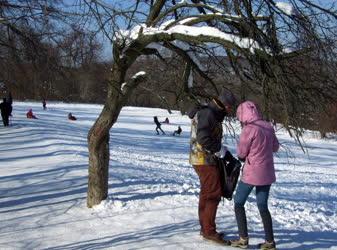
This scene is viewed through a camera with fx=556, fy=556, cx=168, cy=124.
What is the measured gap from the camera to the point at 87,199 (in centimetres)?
843

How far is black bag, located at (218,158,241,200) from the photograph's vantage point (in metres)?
6.70

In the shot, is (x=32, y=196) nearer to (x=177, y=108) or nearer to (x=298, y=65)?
(x=177, y=108)

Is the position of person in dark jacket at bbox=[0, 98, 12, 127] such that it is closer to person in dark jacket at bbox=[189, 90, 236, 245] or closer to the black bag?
person in dark jacket at bbox=[189, 90, 236, 245]

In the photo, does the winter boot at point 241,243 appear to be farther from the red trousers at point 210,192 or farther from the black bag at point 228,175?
the black bag at point 228,175

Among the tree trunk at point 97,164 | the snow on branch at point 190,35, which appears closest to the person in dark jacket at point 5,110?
the tree trunk at point 97,164

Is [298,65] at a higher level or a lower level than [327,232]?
higher

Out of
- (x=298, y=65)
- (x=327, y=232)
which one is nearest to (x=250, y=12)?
(x=298, y=65)

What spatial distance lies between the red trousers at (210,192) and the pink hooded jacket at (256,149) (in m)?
0.37

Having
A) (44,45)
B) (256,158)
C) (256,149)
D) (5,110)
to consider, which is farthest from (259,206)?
(5,110)

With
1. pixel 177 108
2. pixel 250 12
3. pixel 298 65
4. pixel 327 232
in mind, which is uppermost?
pixel 250 12

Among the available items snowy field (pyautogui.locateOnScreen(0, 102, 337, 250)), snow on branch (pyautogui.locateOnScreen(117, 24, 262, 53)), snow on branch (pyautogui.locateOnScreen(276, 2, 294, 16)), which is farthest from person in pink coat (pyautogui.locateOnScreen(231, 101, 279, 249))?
snow on branch (pyautogui.locateOnScreen(276, 2, 294, 16))

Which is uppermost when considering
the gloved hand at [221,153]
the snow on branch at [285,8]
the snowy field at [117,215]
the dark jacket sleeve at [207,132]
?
the snow on branch at [285,8]

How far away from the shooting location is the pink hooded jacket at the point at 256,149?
251 inches

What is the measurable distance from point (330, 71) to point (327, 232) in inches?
101
